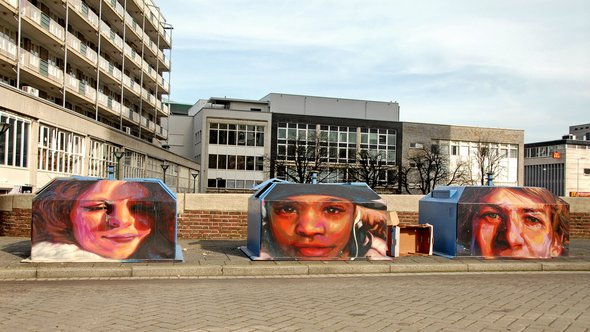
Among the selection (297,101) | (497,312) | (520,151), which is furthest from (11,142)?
(520,151)

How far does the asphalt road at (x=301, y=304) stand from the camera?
6309 mm

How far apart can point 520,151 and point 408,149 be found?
857 inches

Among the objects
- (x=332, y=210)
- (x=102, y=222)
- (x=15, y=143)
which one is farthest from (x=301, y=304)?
(x=15, y=143)

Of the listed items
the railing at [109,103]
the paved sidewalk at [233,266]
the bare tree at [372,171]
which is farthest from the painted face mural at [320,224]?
the bare tree at [372,171]

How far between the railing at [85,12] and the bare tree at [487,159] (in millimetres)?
57596

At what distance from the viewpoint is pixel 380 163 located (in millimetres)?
78750

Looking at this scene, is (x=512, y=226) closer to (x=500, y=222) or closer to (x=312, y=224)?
(x=500, y=222)

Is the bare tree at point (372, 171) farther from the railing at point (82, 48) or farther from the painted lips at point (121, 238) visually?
the painted lips at point (121, 238)

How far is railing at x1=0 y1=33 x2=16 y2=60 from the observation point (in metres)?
30.1

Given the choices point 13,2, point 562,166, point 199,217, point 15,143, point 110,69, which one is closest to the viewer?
point 199,217

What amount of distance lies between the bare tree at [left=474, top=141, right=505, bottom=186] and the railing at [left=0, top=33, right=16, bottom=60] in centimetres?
6521

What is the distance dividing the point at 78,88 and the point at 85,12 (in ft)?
18.7

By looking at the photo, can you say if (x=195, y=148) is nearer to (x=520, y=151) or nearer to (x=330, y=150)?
(x=330, y=150)

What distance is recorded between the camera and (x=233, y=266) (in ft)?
34.9
